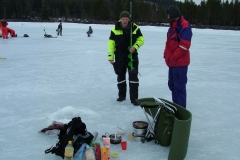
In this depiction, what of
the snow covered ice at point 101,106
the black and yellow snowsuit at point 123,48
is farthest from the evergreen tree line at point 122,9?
the black and yellow snowsuit at point 123,48

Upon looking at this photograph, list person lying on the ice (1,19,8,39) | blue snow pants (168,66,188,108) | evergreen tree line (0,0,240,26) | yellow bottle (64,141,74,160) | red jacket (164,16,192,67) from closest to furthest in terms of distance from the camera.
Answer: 1. yellow bottle (64,141,74,160)
2. red jacket (164,16,192,67)
3. blue snow pants (168,66,188,108)
4. person lying on the ice (1,19,8,39)
5. evergreen tree line (0,0,240,26)

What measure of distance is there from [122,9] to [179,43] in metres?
78.1

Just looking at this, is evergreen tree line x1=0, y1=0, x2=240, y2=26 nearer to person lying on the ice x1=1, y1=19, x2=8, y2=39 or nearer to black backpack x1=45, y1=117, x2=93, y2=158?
person lying on the ice x1=1, y1=19, x2=8, y2=39

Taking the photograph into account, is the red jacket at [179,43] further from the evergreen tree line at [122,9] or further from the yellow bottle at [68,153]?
the evergreen tree line at [122,9]

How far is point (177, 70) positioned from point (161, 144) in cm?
114

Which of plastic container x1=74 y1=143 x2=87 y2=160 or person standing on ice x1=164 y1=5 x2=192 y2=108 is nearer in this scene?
plastic container x1=74 y1=143 x2=87 y2=160

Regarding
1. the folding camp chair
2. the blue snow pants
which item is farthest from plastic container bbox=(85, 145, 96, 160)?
the blue snow pants

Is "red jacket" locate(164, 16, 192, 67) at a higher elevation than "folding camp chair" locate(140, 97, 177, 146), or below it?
higher

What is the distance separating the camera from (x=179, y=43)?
3.61 metres

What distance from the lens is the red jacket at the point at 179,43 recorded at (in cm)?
356

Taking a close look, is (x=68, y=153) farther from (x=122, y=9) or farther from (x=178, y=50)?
(x=122, y=9)

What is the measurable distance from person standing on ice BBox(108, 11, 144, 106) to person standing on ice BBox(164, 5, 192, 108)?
0.79 meters

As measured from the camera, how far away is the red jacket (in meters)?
3.56

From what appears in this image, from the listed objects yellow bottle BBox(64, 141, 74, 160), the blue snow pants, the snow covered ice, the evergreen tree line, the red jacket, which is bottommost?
the snow covered ice
